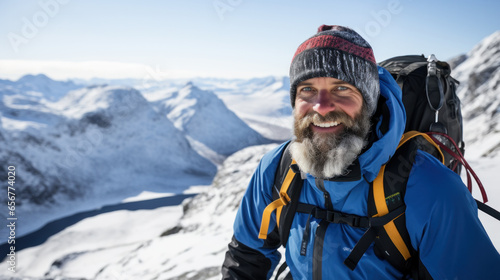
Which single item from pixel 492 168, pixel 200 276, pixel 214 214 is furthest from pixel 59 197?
pixel 492 168

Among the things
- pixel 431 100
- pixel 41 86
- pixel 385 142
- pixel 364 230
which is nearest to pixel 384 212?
pixel 364 230

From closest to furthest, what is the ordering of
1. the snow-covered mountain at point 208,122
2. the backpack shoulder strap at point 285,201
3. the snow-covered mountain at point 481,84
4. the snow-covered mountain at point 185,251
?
the backpack shoulder strap at point 285,201, the snow-covered mountain at point 185,251, the snow-covered mountain at point 481,84, the snow-covered mountain at point 208,122

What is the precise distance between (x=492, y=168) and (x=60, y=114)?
90771 millimetres

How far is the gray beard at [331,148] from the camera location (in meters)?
2.01

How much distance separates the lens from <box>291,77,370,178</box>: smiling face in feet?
6.66

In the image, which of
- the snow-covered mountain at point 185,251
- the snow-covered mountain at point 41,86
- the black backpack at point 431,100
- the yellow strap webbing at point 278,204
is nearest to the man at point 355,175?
the yellow strap webbing at point 278,204

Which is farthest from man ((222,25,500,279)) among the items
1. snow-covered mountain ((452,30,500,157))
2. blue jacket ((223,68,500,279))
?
snow-covered mountain ((452,30,500,157))

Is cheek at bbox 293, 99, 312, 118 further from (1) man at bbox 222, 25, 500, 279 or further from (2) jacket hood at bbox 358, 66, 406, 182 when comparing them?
(2) jacket hood at bbox 358, 66, 406, 182

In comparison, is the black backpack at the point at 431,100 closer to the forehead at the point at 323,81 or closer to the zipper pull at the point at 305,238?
the forehead at the point at 323,81

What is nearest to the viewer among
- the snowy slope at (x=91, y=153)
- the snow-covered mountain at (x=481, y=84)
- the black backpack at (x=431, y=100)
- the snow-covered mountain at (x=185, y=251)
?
the black backpack at (x=431, y=100)

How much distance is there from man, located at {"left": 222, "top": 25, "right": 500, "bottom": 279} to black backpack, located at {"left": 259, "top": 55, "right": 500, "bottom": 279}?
0.06 metres

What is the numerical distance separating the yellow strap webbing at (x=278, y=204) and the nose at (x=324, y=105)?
24.1 inches

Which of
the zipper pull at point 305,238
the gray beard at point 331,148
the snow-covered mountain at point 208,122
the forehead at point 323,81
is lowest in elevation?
the snow-covered mountain at point 208,122

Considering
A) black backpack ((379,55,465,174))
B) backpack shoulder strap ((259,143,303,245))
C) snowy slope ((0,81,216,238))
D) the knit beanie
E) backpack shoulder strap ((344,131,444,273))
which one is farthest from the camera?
snowy slope ((0,81,216,238))
